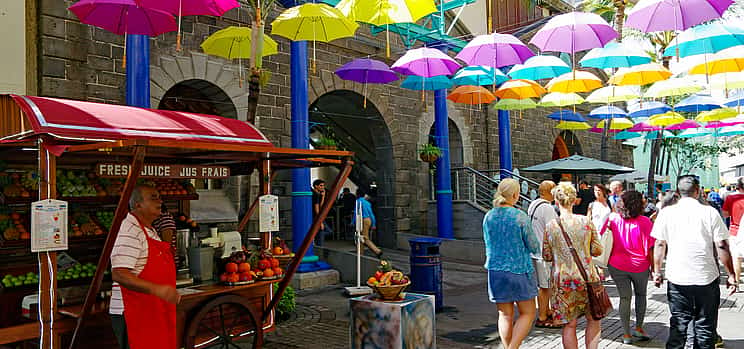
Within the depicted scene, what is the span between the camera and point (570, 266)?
5.05m

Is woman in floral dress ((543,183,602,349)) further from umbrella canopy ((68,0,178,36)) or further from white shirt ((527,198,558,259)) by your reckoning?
umbrella canopy ((68,0,178,36))

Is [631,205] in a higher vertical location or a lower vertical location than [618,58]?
lower

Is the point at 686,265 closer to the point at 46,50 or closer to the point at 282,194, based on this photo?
the point at 282,194

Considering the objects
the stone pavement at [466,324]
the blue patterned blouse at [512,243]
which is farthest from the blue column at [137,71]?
the blue patterned blouse at [512,243]

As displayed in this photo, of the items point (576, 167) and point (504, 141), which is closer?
point (576, 167)

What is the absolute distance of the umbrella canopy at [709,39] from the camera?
9203mm

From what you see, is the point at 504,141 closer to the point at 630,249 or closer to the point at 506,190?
the point at 630,249

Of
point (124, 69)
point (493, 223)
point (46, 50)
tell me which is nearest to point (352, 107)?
point (124, 69)

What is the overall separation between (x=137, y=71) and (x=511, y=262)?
6007mm

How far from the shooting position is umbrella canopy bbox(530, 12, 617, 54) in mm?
8648

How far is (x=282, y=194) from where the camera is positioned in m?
11.1

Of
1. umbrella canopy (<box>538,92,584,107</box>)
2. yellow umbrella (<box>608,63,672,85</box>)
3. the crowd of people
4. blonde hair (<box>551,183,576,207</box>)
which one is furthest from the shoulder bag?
umbrella canopy (<box>538,92,584,107</box>)

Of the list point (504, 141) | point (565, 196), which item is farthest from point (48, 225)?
point (504, 141)

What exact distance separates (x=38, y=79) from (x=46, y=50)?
432mm
